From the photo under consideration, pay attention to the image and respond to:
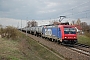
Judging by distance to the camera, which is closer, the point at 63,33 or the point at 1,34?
the point at 63,33

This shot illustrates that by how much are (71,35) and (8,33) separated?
57.0 feet

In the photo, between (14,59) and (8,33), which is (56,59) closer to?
(14,59)

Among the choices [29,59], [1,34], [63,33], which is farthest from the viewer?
[1,34]

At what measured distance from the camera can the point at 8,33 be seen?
3859 centimetres

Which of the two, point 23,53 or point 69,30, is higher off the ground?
point 69,30

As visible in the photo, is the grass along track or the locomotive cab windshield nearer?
the grass along track

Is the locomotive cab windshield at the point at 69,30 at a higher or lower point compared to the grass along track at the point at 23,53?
higher

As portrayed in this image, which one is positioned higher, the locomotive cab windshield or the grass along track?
the locomotive cab windshield

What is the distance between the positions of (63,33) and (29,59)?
41.6ft

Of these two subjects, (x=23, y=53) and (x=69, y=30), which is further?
(x=69, y=30)

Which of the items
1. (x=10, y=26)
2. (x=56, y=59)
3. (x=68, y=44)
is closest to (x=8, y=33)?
(x=10, y=26)

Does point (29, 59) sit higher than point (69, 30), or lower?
lower

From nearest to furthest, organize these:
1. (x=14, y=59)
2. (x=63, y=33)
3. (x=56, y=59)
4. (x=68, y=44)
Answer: (x=14, y=59)
(x=56, y=59)
(x=63, y=33)
(x=68, y=44)

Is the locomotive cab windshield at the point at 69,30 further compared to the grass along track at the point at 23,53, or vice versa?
the locomotive cab windshield at the point at 69,30
